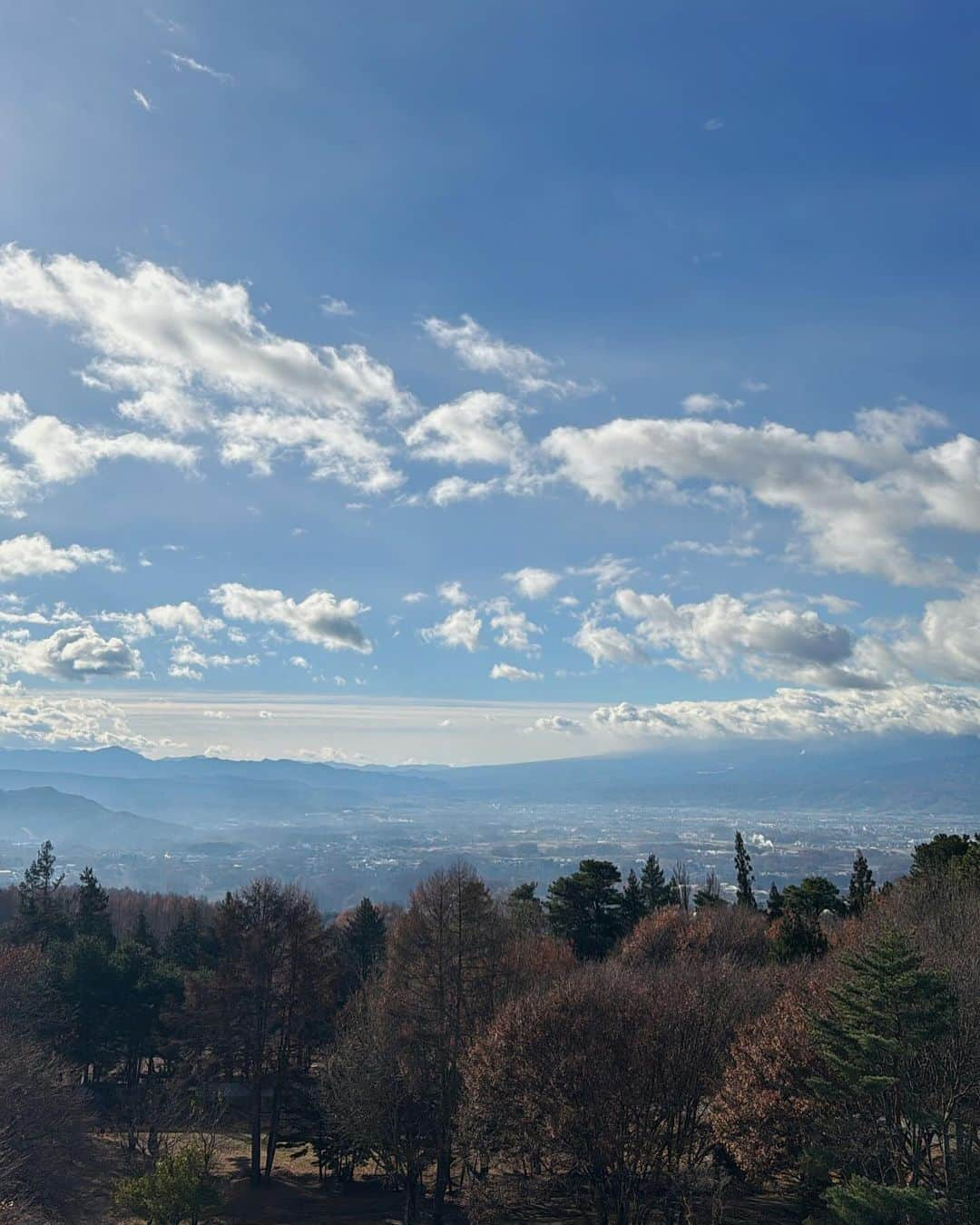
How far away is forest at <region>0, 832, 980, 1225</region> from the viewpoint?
65.4 ft

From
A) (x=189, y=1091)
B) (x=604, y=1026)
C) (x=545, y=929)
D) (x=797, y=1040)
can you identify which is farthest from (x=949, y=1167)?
(x=545, y=929)

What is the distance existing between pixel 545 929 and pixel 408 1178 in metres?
32.1

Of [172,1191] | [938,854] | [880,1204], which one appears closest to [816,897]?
[938,854]

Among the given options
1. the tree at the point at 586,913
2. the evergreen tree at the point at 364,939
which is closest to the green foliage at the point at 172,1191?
the evergreen tree at the point at 364,939

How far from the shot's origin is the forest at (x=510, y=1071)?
65.4 feet

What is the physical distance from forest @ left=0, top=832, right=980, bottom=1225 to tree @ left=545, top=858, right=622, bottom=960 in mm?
8050

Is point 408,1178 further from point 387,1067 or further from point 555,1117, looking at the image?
point 555,1117

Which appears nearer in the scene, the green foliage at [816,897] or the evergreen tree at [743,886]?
the green foliage at [816,897]

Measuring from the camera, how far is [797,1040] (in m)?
21.9

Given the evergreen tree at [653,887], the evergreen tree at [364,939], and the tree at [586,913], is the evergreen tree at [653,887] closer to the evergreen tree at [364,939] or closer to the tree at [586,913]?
the tree at [586,913]

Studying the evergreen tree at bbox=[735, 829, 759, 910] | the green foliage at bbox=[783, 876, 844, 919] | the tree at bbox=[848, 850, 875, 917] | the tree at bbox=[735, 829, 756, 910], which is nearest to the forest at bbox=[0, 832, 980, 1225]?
the tree at bbox=[848, 850, 875, 917]

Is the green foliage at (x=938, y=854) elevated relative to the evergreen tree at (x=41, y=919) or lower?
elevated

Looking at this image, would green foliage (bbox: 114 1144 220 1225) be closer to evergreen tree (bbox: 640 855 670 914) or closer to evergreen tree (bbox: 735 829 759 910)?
evergreen tree (bbox: 735 829 759 910)

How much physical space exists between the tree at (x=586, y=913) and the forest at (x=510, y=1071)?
8.05 m
